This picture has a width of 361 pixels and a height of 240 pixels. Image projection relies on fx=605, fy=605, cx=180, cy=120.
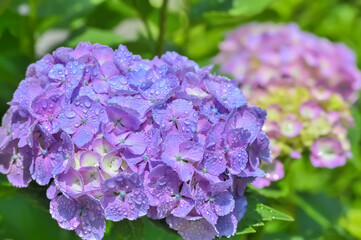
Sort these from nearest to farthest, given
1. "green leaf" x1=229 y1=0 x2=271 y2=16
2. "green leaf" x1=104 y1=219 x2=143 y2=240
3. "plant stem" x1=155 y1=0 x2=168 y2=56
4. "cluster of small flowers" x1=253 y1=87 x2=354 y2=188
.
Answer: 1. "green leaf" x1=104 y1=219 x2=143 y2=240
2. "cluster of small flowers" x1=253 y1=87 x2=354 y2=188
3. "plant stem" x1=155 y1=0 x2=168 y2=56
4. "green leaf" x1=229 y1=0 x2=271 y2=16

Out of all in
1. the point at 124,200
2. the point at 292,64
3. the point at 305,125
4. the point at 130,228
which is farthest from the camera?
the point at 292,64

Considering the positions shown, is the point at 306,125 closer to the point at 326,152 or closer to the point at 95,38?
the point at 326,152

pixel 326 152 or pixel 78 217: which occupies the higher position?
pixel 78 217

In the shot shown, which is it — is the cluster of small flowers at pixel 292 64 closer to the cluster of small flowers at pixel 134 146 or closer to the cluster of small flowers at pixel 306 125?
the cluster of small flowers at pixel 306 125

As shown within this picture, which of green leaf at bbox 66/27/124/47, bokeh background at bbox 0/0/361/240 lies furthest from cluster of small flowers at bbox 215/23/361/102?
green leaf at bbox 66/27/124/47

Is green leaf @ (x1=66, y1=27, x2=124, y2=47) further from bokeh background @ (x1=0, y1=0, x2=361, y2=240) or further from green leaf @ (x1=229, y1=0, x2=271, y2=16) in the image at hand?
green leaf @ (x1=229, y1=0, x2=271, y2=16)

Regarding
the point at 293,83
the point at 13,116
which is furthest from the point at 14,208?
the point at 293,83

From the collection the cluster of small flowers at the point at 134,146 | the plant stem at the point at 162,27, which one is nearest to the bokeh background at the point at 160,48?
the plant stem at the point at 162,27

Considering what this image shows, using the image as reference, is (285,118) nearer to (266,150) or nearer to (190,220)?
(266,150)

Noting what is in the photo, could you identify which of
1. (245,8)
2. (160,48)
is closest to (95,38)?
(160,48)
